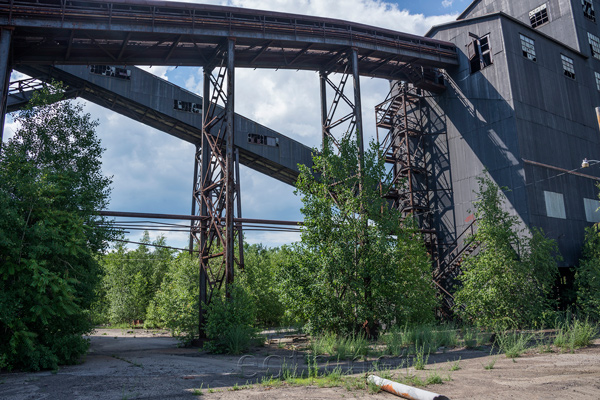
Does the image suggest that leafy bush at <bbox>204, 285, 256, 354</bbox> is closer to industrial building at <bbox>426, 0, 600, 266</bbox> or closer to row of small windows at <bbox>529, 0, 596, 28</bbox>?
industrial building at <bbox>426, 0, 600, 266</bbox>

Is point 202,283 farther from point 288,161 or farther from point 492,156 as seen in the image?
point 492,156

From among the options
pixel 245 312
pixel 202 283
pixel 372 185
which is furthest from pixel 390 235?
pixel 202 283

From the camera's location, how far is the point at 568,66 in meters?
27.3

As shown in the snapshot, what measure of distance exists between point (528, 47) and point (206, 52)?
62.2 ft

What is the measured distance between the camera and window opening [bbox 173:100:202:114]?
25625 mm

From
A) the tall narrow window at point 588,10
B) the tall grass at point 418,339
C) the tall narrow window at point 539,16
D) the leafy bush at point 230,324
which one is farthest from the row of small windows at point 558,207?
the leafy bush at point 230,324

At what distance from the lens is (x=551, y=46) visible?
86.9ft

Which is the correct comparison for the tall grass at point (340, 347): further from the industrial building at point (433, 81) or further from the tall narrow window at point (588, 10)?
the tall narrow window at point (588, 10)

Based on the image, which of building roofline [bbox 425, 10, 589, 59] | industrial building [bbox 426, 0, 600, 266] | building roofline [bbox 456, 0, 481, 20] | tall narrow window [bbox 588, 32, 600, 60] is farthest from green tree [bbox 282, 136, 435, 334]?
building roofline [bbox 456, 0, 481, 20]

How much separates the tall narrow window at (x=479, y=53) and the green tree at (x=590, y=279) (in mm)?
10936

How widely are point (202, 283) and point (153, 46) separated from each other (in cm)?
1048

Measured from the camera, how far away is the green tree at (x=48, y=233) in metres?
10.6

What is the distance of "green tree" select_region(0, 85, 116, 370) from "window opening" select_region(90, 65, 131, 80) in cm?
984

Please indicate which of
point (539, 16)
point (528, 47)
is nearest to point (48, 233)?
point (528, 47)
